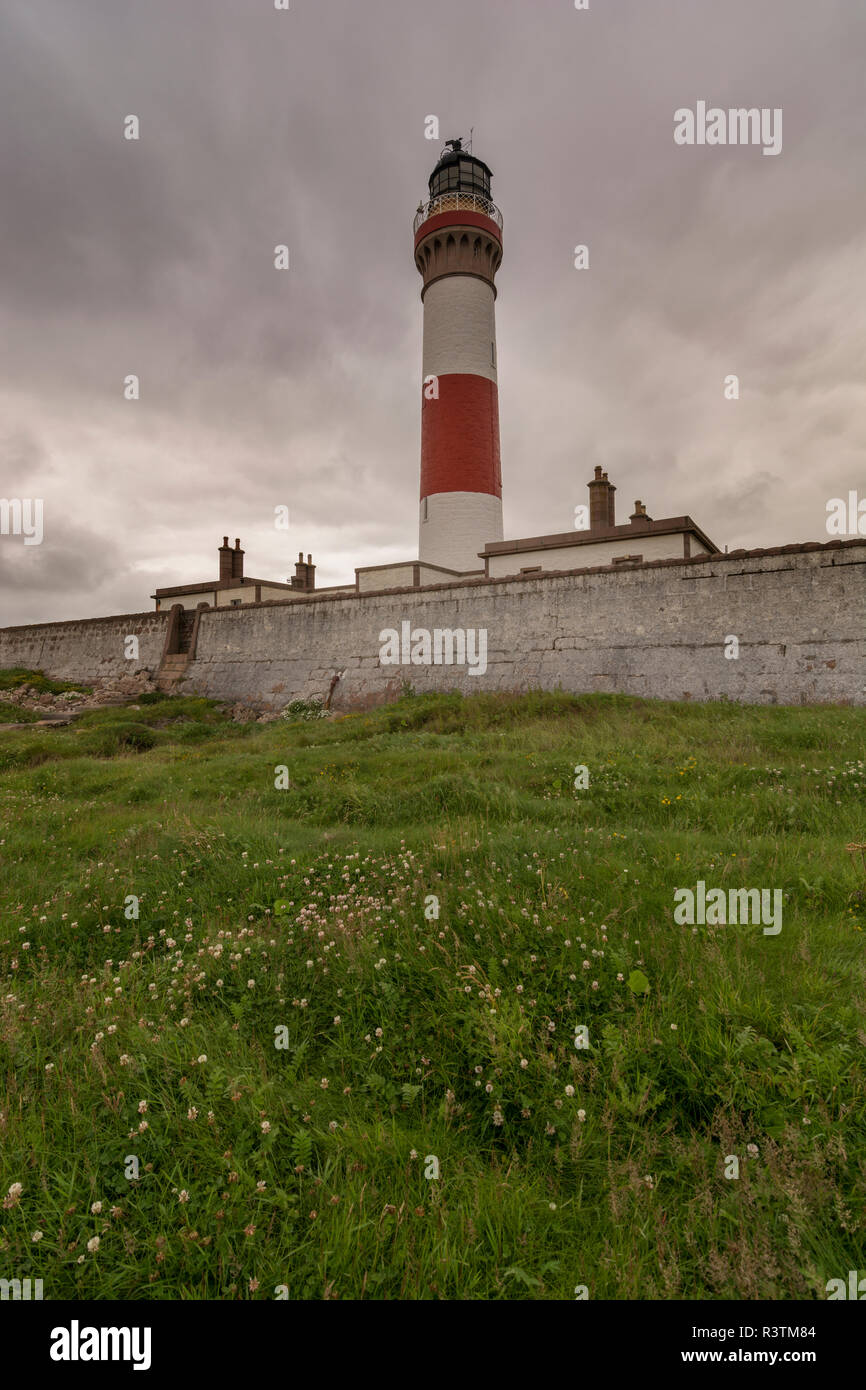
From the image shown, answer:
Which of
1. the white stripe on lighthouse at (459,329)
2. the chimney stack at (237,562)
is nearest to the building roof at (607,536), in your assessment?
the white stripe on lighthouse at (459,329)

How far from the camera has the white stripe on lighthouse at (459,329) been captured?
86.2ft

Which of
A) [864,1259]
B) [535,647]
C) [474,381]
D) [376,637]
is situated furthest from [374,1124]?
[474,381]

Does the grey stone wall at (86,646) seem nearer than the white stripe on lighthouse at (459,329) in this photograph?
Yes

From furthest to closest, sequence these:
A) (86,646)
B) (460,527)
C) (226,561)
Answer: (226,561) < (460,527) < (86,646)

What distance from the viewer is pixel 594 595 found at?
1526 centimetres

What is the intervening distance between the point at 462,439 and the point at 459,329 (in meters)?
4.81

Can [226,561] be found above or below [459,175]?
→ below

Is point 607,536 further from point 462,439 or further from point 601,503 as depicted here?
point 462,439

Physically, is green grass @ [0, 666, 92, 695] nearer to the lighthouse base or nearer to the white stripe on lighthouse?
the lighthouse base

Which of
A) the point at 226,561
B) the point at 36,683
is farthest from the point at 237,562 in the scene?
the point at 36,683

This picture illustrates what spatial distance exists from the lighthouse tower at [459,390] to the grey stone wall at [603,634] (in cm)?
840

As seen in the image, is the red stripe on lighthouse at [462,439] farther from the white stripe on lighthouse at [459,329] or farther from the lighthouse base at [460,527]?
the white stripe on lighthouse at [459,329]

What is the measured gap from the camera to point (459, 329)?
26.3 m
